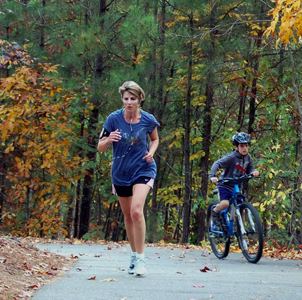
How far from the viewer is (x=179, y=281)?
6773 millimetres

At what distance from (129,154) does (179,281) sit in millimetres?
1512

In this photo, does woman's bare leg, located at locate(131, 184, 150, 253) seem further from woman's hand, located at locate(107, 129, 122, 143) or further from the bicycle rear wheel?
the bicycle rear wheel

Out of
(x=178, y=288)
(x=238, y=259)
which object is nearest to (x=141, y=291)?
(x=178, y=288)

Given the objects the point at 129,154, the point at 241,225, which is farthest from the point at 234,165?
the point at 129,154

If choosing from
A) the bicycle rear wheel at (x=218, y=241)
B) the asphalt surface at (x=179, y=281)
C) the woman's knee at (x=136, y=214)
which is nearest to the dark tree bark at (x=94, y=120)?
the bicycle rear wheel at (x=218, y=241)

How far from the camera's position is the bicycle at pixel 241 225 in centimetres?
952

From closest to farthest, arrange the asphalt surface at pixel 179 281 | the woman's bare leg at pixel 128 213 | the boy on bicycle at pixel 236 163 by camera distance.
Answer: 1. the asphalt surface at pixel 179 281
2. the woman's bare leg at pixel 128 213
3. the boy on bicycle at pixel 236 163

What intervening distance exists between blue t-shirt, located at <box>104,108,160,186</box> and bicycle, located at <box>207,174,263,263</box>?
110 inches

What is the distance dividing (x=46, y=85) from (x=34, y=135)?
59.3 inches

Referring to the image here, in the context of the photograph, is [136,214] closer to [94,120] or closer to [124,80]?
[124,80]

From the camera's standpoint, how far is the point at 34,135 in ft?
59.2

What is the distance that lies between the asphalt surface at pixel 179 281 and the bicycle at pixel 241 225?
0.82 feet

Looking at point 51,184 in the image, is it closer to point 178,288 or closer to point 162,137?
point 162,137

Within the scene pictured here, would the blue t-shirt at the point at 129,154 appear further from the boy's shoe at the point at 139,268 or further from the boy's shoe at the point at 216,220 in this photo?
the boy's shoe at the point at 216,220
